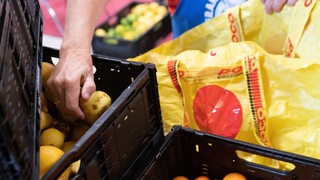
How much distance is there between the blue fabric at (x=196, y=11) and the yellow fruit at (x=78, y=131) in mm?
675

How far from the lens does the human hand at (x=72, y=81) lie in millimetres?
903

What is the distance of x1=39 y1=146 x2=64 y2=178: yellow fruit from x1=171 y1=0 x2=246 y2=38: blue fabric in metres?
0.82

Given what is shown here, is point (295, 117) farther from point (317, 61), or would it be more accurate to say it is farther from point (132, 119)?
point (132, 119)

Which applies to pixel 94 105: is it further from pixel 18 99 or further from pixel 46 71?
pixel 18 99

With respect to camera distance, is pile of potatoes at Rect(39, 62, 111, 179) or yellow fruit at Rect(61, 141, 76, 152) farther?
yellow fruit at Rect(61, 141, 76, 152)

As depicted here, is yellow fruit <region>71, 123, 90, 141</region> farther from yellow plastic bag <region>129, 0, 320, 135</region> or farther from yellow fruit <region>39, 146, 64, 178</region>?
yellow plastic bag <region>129, 0, 320, 135</region>

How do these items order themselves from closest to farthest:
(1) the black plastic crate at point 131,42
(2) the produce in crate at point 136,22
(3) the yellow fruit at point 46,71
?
(3) the yellow fruit at point 46,71
(1) the black plastic crate at point 131,42
(2) the produce in crate at point 136,22

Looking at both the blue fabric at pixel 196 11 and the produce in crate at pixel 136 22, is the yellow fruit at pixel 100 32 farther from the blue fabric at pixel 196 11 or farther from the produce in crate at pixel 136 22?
the blue fabric at pixel 196 11

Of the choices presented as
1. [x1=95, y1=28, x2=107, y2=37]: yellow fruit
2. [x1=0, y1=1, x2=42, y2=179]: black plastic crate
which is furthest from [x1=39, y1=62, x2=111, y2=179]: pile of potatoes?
[x1=95, y1=28, x2=107, y2=37]: yellow fruit

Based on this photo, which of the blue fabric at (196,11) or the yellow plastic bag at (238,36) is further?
the blue fabric at (196,11)

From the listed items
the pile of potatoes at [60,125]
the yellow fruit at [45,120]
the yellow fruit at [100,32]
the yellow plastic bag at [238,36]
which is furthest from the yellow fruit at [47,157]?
the yellow fruit at [100,32]

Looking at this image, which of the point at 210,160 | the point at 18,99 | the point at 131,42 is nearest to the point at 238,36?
the point at 210,160

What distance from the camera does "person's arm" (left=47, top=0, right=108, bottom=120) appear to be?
906mm

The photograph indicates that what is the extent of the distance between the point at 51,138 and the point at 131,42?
1.74 meters
